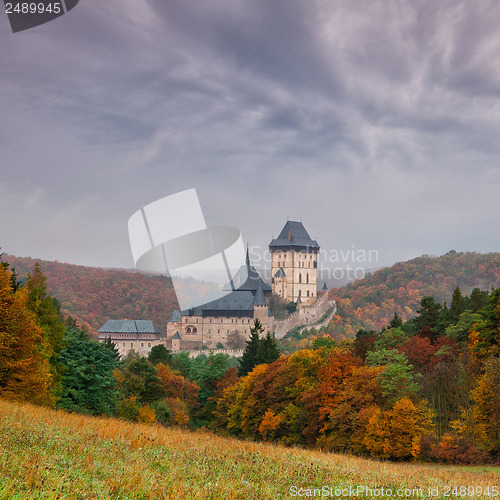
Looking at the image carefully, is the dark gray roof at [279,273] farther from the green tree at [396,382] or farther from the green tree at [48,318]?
the green tree at [396,382]

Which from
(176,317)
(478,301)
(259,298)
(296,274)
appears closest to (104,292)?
(176,317)

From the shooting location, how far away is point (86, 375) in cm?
3159

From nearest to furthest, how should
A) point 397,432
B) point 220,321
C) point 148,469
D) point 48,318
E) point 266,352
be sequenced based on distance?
point 148,469 → point 397,432 → point 48,318 → point 266,352 → point 220,321

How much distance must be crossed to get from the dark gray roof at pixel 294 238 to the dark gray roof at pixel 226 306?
22927 mm

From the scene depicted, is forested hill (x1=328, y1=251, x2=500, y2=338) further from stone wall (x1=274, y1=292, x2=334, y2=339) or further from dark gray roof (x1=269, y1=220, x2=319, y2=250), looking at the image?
dark gray roof (x1=269, y1=220, x2=319, y2=250)

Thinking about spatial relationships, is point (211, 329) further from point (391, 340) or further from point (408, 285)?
point (408, 285)

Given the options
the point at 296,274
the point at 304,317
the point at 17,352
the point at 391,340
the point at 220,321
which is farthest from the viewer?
the point at 296,274

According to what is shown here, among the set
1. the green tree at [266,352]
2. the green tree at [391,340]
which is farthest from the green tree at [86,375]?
the green tree at [266,352]

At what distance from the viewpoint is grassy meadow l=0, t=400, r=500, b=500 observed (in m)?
6.39

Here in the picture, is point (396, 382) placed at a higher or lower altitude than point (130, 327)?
lower

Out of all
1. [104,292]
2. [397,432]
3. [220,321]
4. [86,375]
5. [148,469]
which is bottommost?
[397,432]

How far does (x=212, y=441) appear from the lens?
12.7m

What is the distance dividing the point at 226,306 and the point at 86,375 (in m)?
72.9

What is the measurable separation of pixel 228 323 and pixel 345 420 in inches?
2993
